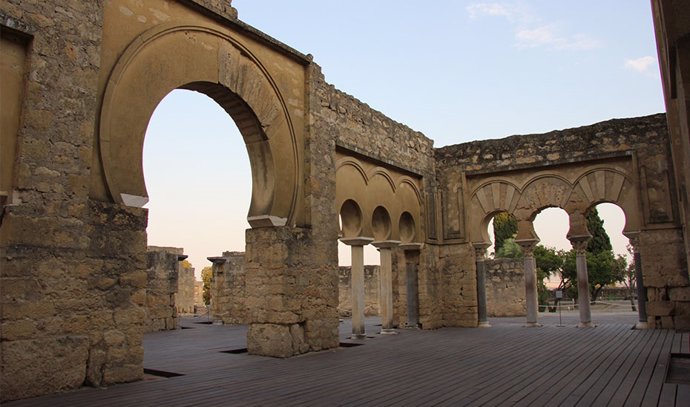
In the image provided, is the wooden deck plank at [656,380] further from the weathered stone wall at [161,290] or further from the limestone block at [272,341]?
the weathered stone wall at [161,290]

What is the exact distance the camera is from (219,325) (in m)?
15.0

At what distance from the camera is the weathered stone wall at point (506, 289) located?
1791 centimetres

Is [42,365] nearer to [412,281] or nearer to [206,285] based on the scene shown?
[412,281]

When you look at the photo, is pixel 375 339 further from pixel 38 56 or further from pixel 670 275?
pixel 38 56

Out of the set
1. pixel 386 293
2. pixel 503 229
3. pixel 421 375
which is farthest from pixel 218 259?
pixel 503 229

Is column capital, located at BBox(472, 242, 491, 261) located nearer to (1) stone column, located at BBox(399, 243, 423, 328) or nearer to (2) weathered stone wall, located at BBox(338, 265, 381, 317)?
(1) stone column, located at BBox(399, 243, 423, 328)

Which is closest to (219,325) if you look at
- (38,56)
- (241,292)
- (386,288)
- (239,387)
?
(241,292)

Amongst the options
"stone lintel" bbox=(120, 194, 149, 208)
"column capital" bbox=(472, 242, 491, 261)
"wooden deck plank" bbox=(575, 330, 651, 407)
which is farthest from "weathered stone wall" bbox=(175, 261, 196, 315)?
"wooden deck plank" bbox=(575, 330, 651, 407)

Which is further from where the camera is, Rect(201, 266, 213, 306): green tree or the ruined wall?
Rect(201, 266, 213, 306): green tree

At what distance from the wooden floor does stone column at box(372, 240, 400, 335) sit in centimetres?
157

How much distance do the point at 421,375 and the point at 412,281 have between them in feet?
23.0

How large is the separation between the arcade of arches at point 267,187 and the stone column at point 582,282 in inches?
3.9

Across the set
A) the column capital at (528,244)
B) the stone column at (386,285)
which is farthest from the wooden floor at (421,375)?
the column capital at (528,244)

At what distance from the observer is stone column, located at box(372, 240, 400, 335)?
11.7 m
